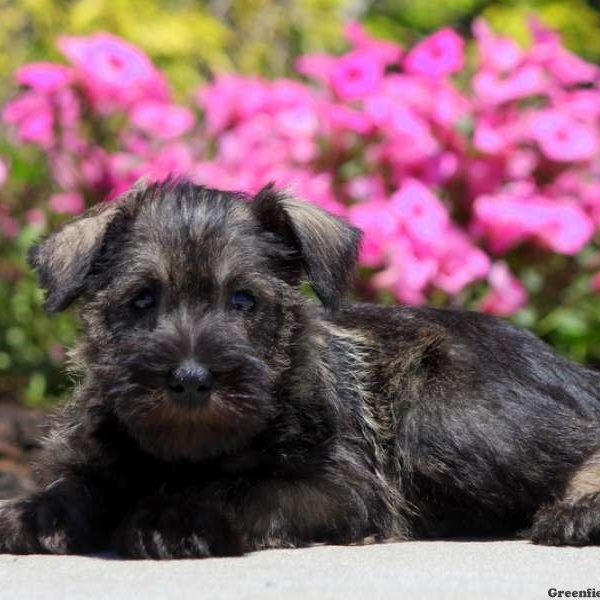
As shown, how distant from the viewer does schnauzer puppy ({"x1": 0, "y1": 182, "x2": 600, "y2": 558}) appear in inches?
167

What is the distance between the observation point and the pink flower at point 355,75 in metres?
7.50

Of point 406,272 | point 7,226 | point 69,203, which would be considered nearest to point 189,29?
point 7,226

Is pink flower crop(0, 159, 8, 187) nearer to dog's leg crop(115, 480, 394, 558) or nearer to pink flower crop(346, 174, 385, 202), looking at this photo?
pink flower crop(346, 174, 385, 202)

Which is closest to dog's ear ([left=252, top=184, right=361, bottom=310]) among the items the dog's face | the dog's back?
the dog's face

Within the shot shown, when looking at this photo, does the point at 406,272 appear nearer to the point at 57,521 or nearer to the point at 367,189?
the point at 367,189

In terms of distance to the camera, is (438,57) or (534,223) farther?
(438,57)

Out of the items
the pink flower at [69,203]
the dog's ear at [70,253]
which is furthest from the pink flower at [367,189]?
the dog's ear at [70,253]

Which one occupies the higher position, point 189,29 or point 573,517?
point 573,517

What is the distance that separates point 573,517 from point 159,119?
3.55 m

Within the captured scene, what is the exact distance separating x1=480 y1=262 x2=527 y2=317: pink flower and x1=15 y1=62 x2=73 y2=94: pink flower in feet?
7.59

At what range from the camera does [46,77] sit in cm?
720

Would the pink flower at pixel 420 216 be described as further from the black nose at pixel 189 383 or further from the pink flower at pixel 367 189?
the black nose at pixel 189 383

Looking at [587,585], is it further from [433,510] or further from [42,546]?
[42,546]

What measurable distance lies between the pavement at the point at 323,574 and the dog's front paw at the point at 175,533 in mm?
62
